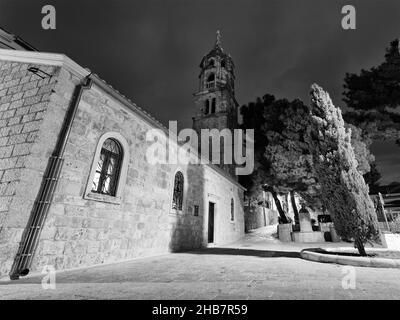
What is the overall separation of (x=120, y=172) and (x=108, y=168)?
35cm

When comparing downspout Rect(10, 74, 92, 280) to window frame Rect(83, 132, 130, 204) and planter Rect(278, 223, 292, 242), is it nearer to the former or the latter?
window frame Rect(83, 132, 130, 204)

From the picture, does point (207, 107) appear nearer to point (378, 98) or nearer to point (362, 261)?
point (378, 98)

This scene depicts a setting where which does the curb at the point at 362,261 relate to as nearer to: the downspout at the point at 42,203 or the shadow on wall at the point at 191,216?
the shadow on wall at the point at 191,216

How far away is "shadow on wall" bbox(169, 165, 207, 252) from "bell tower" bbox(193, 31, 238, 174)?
1017cm

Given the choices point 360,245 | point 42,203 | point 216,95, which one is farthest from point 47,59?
point 216,95

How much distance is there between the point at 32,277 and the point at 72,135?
9.42ft

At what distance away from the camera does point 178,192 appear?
8.81 m

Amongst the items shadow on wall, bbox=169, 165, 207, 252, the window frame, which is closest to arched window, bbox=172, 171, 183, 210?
shadow on wall, bbox=169, 165, 207, 252

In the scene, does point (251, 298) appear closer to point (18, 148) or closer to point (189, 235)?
point (18, 148)

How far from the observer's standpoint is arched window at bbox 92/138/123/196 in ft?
17.6

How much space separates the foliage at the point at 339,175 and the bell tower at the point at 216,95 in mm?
13418

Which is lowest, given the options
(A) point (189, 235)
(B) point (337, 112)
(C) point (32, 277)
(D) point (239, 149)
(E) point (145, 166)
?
(C) point (32, 277)

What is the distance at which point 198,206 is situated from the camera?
10148 mm
